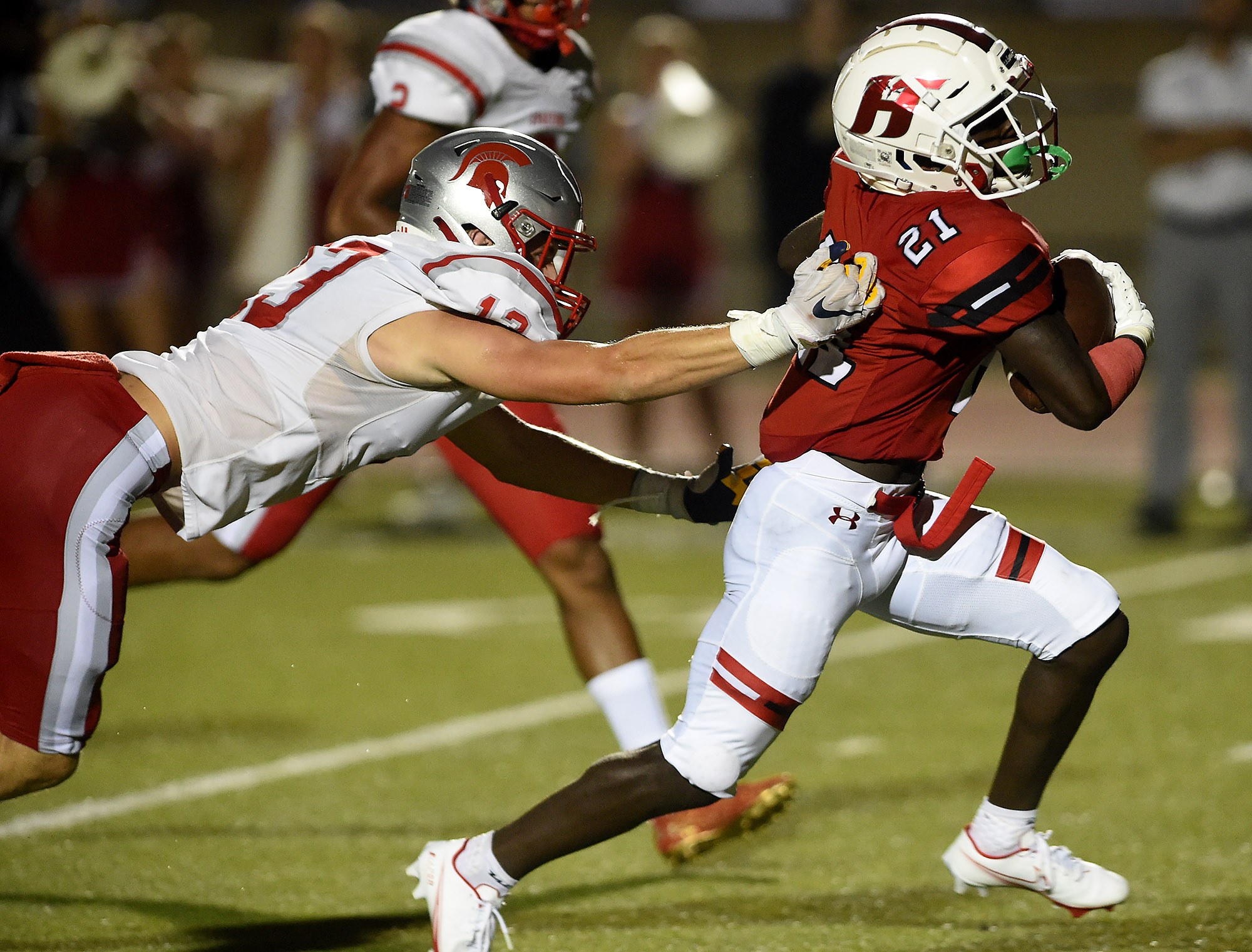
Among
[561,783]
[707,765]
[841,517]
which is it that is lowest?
[561,783]

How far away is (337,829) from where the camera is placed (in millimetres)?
4180

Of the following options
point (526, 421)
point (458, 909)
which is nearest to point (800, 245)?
point (526, 421)

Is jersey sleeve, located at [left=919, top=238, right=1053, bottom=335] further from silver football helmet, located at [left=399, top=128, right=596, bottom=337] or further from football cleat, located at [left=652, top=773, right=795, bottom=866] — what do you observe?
football cleat, located at [left=652, top=773, right=795, bottom=866]

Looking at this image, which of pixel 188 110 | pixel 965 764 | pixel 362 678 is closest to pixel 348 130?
pixel 188 110

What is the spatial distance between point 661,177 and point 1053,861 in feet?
22.9

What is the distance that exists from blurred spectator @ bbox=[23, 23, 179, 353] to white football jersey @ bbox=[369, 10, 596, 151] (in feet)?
16.0

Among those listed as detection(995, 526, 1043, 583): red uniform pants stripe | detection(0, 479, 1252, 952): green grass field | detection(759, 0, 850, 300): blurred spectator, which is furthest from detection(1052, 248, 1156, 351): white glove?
detection(759, 0, 850, 300): blurred spectator

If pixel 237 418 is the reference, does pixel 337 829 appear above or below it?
below

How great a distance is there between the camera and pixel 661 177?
32.4 feet

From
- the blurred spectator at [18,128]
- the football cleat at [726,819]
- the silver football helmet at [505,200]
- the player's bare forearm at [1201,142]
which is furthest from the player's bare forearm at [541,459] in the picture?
the player's bare forearm at [1201,142]

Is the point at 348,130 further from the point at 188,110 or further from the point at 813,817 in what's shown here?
the point at 813,817

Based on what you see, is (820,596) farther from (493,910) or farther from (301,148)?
(301,148)

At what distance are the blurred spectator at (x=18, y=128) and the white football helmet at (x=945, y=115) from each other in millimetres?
3503

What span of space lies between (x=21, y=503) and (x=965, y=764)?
2.63 m
